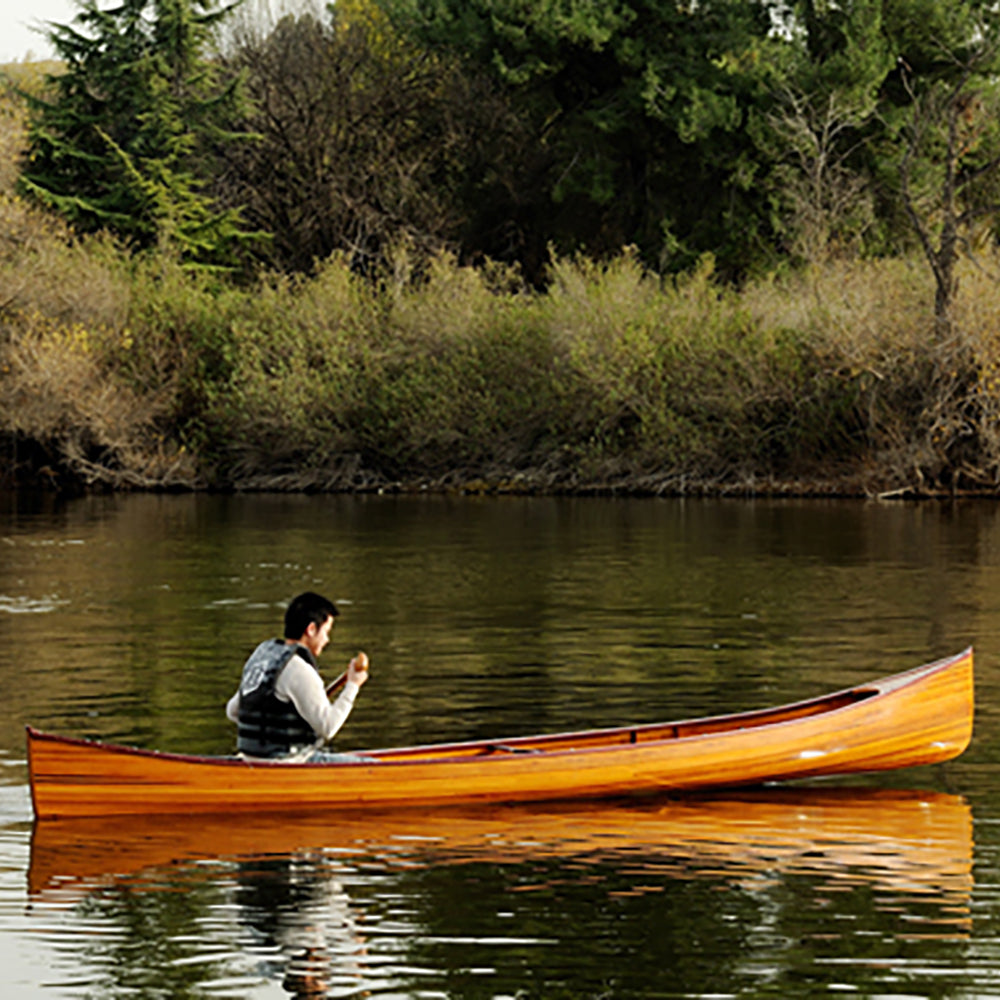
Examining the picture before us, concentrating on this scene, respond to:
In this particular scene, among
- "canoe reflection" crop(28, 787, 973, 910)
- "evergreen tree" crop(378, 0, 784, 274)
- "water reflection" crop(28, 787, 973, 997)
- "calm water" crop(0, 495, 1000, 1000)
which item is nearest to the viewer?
"calm water" crop(0, 495, 1000, 1000)

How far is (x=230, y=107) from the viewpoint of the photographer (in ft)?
184

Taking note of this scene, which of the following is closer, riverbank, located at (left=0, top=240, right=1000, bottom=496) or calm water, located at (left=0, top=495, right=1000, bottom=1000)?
calm water, located at (left=0, top=495, right=1000, bottom=1000)

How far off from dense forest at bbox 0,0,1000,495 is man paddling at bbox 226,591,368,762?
2919 cm

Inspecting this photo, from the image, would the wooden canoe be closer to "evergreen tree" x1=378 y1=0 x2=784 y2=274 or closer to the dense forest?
the dense forest

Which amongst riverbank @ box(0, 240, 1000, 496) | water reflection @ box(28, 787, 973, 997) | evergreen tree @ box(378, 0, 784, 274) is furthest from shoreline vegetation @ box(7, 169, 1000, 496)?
water reflection @ box(28, 787, 973, 997)

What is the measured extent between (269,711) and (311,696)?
0.41 meters

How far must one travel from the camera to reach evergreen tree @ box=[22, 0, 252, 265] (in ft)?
177

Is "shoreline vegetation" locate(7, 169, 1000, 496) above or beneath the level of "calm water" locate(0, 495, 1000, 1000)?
above

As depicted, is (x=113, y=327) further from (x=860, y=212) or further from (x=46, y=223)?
(x=860, y=212)

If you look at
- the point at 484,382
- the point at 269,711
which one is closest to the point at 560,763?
the point at 269,711

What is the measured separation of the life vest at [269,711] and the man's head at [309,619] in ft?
0.24

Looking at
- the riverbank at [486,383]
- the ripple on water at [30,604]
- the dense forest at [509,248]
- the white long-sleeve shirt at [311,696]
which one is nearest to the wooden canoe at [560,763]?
the white long-sleeve shirt at [311,696]

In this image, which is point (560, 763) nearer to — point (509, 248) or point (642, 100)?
point (642, 100)

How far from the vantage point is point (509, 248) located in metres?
58.8
